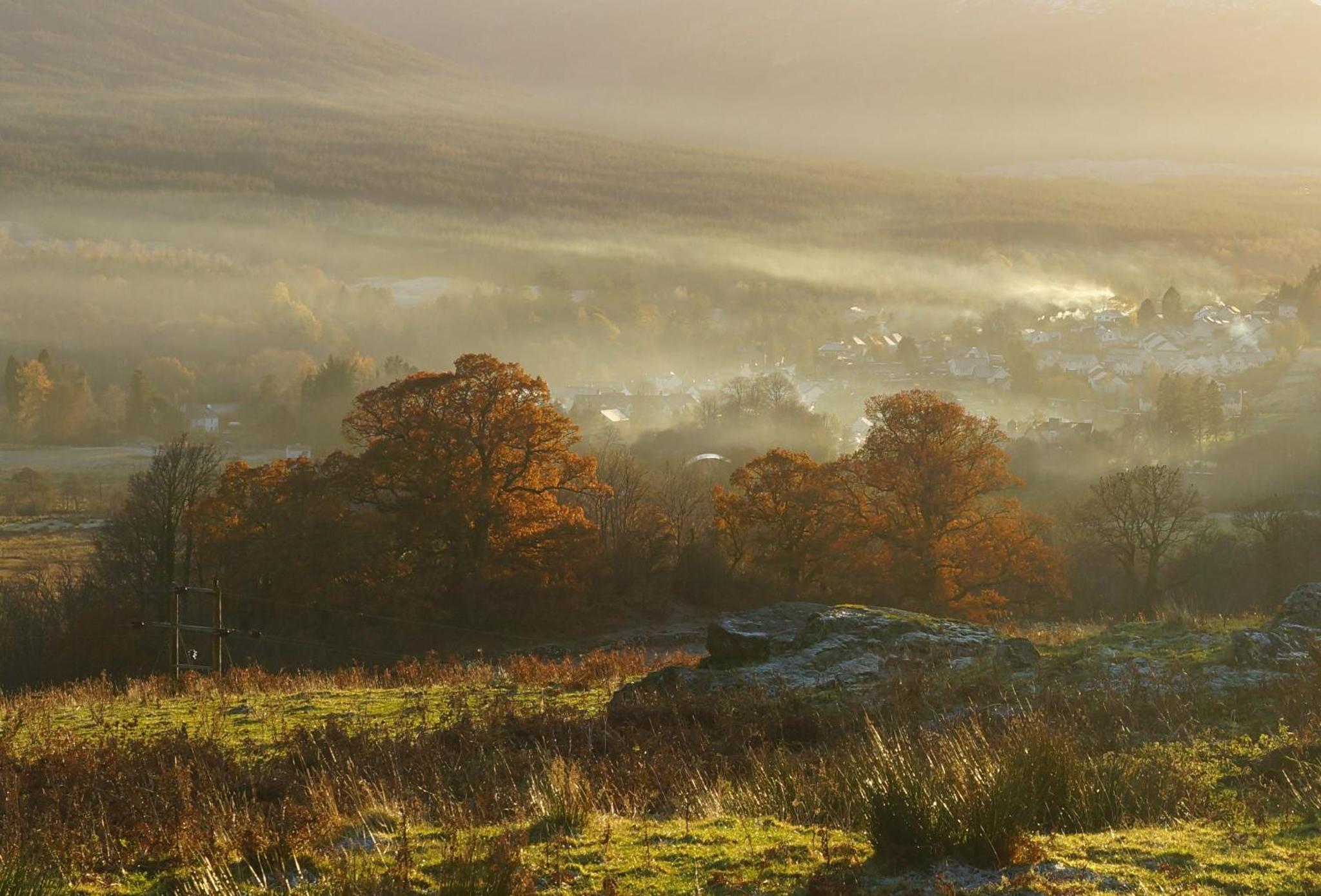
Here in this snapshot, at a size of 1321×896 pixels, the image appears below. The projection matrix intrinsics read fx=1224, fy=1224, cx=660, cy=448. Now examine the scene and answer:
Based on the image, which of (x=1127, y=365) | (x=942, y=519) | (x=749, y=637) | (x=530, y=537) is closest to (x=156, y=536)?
(x=530, y=537)

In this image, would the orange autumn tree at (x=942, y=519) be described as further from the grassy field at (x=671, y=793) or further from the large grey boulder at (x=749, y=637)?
the grassy field at (x=671, y=793)

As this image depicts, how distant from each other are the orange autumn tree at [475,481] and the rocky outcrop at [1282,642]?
31791 millimetres

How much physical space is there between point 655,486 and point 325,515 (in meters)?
31.7

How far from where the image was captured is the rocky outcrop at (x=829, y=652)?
60.8 feet

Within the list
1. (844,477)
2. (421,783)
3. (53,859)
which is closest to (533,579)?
(844,477)

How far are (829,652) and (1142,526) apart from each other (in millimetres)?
46268

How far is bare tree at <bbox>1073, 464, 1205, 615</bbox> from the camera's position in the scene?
5516 centimetres

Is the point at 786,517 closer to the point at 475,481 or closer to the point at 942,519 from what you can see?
the point at 942,519

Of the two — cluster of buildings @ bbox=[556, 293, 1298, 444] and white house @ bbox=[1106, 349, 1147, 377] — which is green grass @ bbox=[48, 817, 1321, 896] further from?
white house @ bbox=[1106, 349, 1147, 377]

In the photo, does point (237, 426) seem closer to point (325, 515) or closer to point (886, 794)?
point (325, 515)

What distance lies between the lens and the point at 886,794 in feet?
29.6

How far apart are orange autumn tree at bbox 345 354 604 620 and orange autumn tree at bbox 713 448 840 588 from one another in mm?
7403

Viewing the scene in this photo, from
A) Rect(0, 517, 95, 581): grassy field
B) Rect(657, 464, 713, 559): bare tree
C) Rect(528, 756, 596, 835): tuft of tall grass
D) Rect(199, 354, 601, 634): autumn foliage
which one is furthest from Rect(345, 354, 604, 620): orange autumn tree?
Rect(528, 756, 596, 835): tuft of tall grass

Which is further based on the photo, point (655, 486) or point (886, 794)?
point (655, 486)
